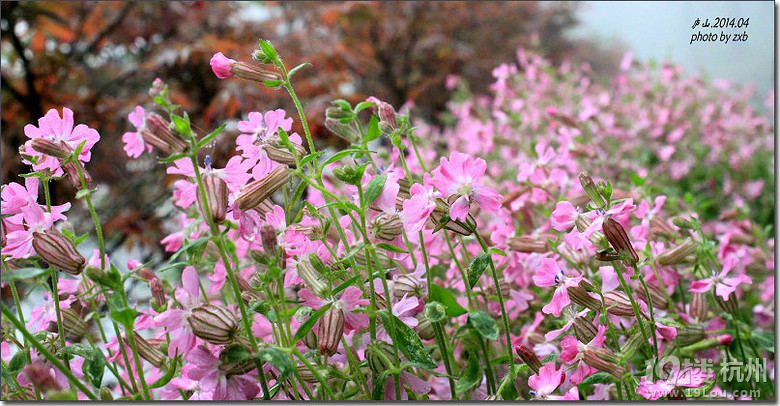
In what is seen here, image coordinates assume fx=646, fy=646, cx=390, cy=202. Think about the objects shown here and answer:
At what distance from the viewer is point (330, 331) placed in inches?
17.0

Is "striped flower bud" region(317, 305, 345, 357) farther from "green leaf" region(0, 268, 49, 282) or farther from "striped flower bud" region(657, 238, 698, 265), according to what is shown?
"striped flower bud" region(657, 238, 698, 265)

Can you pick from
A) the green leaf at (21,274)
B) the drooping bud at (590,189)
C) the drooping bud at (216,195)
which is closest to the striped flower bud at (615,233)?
the drooping bud at (590,189)

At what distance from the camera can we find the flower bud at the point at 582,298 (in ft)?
1.55

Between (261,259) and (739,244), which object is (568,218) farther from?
(739,244)

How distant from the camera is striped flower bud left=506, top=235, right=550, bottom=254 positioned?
62cm

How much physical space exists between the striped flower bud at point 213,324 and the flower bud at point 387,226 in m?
0.12

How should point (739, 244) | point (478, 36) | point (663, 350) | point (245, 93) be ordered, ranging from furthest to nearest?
point (478, 36) → point (245, 93) → point (739, 244) → point (663, 350)

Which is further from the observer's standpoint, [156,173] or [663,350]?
[156,173]

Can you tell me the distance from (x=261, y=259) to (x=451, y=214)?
0.13 metres

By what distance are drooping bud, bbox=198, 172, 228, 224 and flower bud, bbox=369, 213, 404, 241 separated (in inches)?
4.2

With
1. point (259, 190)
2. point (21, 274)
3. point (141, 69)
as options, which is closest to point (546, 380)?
point (259, 190)

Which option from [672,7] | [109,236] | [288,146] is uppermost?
[672,7]

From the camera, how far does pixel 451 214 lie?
1.48 feet

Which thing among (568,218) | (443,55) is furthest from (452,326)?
(443,55)
